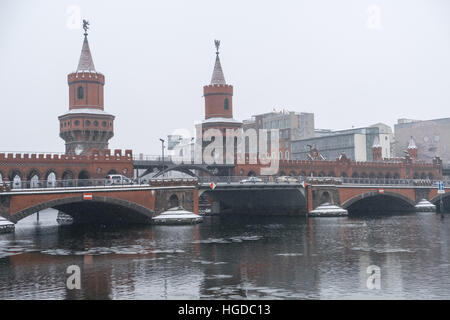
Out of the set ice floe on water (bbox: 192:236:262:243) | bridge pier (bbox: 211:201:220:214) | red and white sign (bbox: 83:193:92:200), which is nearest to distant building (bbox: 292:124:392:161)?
bridge pier (bbox: 211:201:220:214)

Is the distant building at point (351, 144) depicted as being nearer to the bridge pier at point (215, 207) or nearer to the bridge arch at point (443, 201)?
the bridge arch at point (443, 201)

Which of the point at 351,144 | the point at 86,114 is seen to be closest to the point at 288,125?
the point at 351,144

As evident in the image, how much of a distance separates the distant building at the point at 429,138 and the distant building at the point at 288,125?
30575mm

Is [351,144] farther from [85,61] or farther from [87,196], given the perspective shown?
[87,196]

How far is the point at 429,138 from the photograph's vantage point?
171 meters

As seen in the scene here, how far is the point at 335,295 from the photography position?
30.6m

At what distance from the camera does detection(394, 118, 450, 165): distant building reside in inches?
6580

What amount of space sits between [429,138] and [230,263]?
14408 cm

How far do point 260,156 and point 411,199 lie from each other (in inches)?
1243

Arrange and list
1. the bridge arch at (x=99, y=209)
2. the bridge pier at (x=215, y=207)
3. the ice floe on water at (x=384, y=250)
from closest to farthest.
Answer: the ice floe on water at (x=384, y=250) → the bridge arch at (x=99, y=209) → the bridge pier at (x=215, y=207)

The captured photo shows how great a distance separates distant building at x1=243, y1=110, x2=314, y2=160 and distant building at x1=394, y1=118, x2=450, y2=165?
100 feet

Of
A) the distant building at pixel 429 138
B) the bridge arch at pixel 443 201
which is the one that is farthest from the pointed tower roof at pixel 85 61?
the distant building at pixel 429 138

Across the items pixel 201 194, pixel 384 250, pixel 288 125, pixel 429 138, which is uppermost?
pixel 288 125

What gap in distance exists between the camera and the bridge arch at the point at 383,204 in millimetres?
109312
